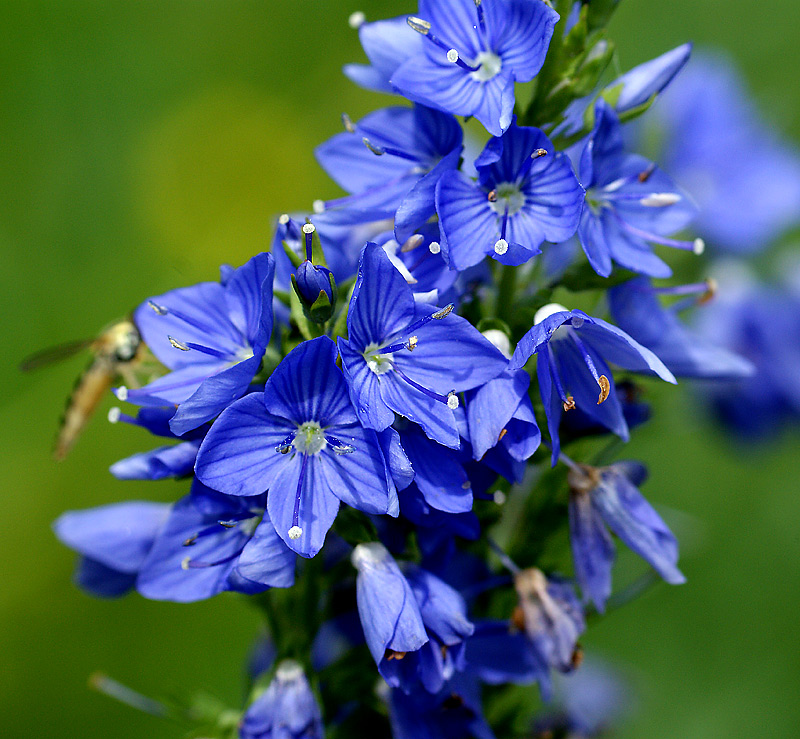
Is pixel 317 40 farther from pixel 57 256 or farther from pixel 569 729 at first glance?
pixel 569 729

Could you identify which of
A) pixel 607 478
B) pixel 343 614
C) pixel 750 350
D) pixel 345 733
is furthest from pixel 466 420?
pixel 750 350

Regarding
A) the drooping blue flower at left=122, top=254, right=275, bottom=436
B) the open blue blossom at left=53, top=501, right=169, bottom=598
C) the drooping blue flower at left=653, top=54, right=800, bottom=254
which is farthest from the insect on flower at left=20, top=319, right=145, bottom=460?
the drooping blue flower at left=653, top=54, right=800, bottom=254

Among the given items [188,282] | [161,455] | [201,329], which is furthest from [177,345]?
[188,282]

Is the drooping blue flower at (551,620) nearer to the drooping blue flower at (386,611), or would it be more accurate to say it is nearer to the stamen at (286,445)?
the drooping blue flower at (386,611)

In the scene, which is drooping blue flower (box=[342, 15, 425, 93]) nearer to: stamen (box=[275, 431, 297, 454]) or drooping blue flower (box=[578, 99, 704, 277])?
drooping blue flower (box=[578, 99, 704, 277])

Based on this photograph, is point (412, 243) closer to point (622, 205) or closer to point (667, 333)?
point (622, 205)

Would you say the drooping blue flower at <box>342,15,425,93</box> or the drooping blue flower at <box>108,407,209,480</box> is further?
the drooping blue flower at <box>342,15,425,93</box>
